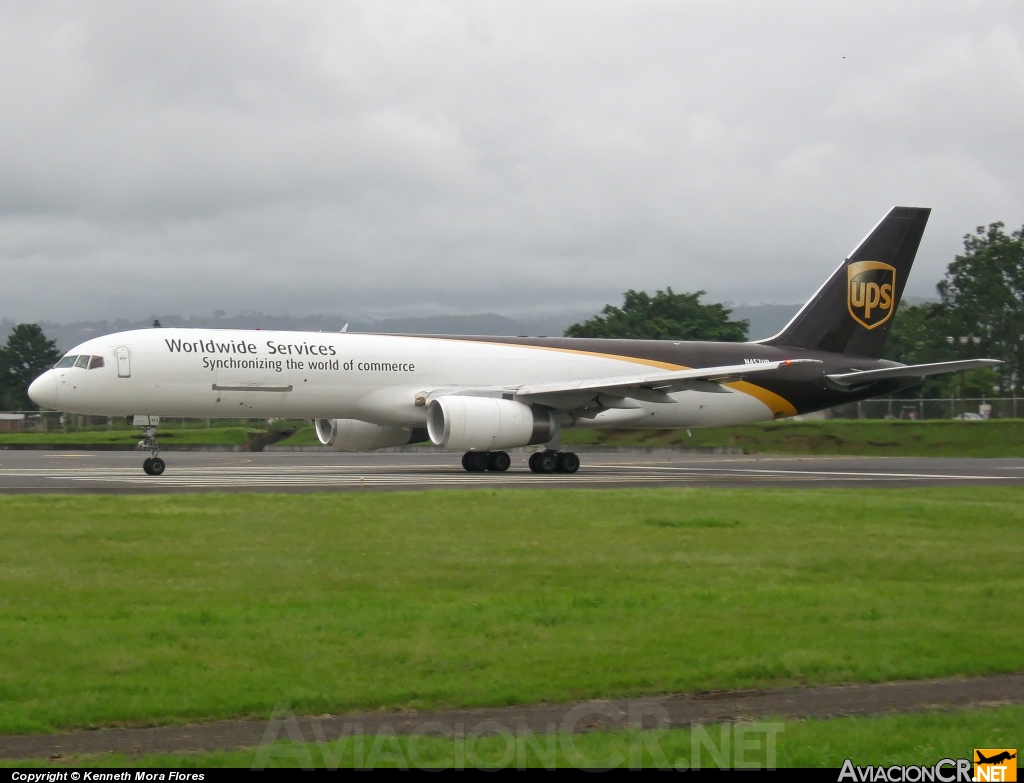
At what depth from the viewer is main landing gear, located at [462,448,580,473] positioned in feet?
97.1

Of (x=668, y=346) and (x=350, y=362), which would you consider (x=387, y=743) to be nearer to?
(x=350, y=362)

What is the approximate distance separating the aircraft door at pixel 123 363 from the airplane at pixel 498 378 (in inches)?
1.8

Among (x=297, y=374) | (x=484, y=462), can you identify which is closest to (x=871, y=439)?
(x=484, y=462)

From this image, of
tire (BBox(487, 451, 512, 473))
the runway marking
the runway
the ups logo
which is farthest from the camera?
the ups logo

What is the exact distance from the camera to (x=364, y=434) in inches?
1249

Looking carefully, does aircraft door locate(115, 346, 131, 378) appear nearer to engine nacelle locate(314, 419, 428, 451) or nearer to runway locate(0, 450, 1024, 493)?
runway locate(0, 450, 1024, 493)

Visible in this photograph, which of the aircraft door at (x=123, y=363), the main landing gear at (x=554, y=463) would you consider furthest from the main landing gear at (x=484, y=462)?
the aircraft door at (x=123, y=363)

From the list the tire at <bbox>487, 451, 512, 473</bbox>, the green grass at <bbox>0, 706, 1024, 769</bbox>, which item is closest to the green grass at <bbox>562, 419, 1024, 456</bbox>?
the tire at <bbox>487, 451, 512, 473</bbox>

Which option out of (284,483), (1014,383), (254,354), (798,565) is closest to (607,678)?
(798,565)

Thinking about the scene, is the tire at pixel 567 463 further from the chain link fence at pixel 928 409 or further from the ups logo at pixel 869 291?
the chain link fence at pixel 928 409

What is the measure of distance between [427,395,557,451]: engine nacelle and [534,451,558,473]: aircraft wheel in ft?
1.72

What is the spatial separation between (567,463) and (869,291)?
43.7 ft

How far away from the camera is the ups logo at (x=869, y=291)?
3644 centimetres

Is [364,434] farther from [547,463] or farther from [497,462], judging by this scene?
[547,463]
